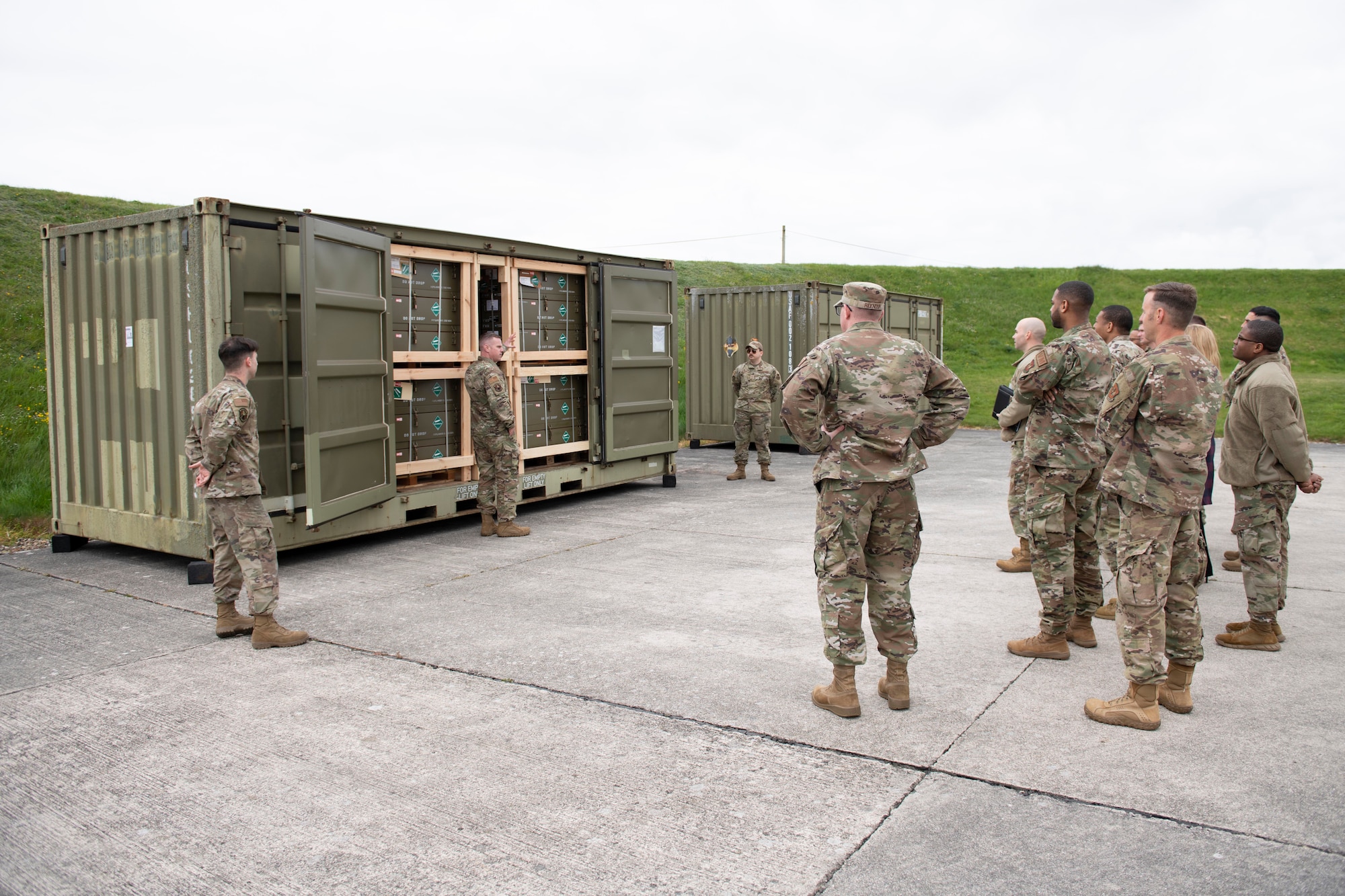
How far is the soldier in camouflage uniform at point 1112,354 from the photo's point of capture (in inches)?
197

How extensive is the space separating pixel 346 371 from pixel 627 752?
438cm

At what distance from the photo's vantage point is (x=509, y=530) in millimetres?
8336

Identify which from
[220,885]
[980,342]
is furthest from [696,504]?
[980,342]

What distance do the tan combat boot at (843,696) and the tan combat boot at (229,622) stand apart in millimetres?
3340

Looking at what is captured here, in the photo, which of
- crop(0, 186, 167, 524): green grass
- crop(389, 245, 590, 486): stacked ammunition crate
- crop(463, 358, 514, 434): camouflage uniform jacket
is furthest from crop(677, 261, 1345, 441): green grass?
crop(463, 358, 514, 434): camouflage uniform jacket

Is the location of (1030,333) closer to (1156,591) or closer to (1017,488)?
(1017,488)

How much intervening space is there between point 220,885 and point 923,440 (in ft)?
10.3

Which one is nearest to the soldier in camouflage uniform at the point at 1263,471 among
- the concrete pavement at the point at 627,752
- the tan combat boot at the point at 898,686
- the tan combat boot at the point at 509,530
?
the concrete pavement at the point at 627,752

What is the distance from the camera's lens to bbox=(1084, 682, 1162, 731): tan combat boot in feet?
12.7

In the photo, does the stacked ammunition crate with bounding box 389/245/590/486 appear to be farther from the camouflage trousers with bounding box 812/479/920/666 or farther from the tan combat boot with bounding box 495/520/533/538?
the camouflage trousers with bounding box 812/479/920/666

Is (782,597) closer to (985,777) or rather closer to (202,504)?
(985,777)

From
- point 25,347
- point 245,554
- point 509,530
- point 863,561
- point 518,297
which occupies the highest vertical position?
point 518,297

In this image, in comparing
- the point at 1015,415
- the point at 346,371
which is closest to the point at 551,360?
the point at 346,371

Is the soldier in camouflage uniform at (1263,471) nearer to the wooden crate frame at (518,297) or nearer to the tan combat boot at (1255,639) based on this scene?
the tan combat boot at (1255,639)
